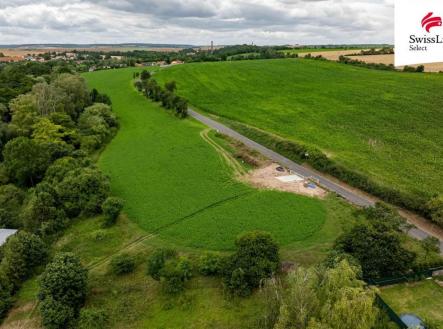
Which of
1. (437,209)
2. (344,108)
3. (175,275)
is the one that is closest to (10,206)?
(175,275)

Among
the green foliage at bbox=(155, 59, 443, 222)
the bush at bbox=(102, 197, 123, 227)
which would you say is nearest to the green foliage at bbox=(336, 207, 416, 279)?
the green foliage at bbox=(155, 59, 443, 222)

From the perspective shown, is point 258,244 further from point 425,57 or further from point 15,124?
point 15,124

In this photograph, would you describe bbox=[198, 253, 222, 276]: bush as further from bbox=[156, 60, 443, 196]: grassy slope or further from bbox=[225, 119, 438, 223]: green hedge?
bbox=[156, 60, 443, 196]: grassy slope

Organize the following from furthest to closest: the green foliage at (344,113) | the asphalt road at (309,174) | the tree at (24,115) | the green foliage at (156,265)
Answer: the tree at (24,115) < the green foliage at (344,113) < the asphalt road at (309,174) < the green foliage at (156,265)

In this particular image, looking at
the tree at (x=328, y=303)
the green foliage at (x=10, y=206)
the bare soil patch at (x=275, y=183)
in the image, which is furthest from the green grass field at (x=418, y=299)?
the green foliage at (x=10, y=206)

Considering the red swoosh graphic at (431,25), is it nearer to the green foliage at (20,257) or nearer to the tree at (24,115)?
the green foliage at (20,257)

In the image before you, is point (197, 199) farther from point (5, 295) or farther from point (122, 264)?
point (5, 295)

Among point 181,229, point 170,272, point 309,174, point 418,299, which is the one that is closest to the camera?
point 418,299
